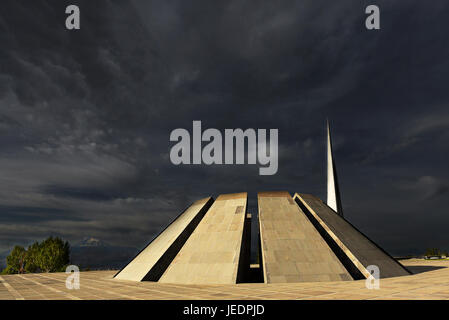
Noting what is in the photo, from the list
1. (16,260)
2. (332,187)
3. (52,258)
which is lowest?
(16,260)

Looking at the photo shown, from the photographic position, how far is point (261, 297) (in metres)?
12.8

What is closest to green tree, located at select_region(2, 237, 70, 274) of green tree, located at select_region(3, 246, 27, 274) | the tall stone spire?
green tree, located at select_region(3, 246, 27, 274)

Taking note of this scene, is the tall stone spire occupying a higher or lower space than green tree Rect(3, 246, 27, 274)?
higher

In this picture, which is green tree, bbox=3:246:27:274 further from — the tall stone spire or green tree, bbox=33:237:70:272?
the tall stone spire

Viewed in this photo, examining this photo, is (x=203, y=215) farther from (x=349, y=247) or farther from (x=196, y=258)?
(x=349, y=247)

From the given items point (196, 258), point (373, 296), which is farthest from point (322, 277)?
point (196, 258)

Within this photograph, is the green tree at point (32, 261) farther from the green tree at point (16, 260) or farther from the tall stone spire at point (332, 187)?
the tall stone spire at point (332, 187)

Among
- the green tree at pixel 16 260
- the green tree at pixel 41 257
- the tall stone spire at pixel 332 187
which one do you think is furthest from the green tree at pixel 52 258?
the tall stone spire at pixel 332 187

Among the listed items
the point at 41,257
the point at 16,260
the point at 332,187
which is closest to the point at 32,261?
the point at 41,257

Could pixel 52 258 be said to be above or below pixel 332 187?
below

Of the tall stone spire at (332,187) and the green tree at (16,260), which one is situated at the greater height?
the tall stone spire at (332,187)

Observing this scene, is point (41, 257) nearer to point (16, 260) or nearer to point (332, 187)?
point (16, 260)

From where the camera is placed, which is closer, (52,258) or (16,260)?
(52,258)
